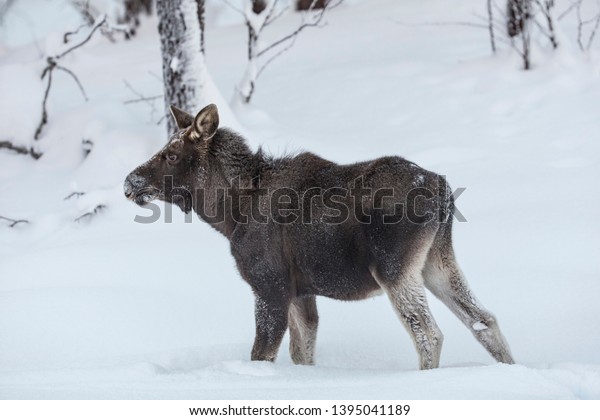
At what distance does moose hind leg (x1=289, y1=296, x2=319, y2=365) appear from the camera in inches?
232

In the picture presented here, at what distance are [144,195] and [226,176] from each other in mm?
650

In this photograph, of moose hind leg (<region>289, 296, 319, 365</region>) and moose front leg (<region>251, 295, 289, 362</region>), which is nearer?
moose front leg (<region>251, 295, 289, 362</region>)

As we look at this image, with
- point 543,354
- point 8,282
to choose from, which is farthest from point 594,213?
point 8,282

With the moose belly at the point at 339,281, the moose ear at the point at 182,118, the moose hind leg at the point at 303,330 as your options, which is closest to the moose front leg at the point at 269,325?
the moose belly at the point at 339,281

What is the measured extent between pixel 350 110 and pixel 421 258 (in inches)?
275

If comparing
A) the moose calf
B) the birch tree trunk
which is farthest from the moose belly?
the birch tree trunk

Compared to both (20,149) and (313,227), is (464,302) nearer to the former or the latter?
(313,227)

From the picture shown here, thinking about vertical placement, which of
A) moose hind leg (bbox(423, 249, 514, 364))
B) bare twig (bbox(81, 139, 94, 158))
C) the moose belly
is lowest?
bare twig (bbox(81, 139, 94, 158))

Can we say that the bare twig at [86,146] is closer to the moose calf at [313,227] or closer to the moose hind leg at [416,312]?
the moose calf at [313,227]

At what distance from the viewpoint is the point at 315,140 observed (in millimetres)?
10672

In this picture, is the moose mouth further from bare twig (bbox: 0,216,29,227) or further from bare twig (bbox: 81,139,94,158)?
bare twig (bbox: 81,139,94,158)

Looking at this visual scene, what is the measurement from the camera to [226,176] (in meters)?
5.88

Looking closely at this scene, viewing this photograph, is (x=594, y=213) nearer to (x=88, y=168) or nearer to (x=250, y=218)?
(x=250, y=218)

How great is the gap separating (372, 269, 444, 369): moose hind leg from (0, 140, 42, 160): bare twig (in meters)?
8.06
